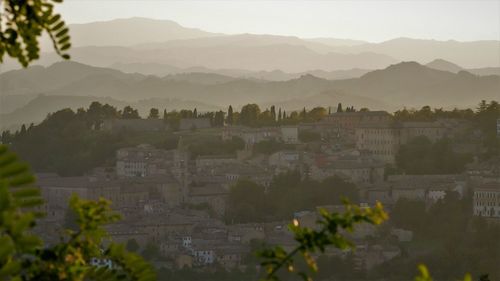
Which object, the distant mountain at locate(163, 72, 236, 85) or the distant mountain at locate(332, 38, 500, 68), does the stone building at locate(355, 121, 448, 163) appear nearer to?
the distant mountain at locate(163, 72, 236, 85)

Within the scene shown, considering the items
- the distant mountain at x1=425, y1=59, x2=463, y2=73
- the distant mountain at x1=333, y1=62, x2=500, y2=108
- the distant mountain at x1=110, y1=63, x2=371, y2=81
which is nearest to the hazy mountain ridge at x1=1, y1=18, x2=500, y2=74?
the distant mountain at x1=110, y1=63, x2=371, y2=81

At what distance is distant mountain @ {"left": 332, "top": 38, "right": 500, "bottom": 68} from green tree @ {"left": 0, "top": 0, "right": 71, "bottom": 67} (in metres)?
110

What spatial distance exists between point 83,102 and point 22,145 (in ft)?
97.8

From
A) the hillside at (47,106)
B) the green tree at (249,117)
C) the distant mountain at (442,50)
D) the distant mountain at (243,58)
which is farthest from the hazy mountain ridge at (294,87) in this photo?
the distant mountain at (442,50)

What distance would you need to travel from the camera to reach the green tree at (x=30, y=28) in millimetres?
1509

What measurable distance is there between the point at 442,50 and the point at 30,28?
400 ft

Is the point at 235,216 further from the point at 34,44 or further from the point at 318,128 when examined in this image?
the point at 34,44

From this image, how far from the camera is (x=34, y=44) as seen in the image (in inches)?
60.2

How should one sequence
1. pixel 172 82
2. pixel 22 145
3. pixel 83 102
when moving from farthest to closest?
pixel 172 82
pixel 83 102
pixel 22 145

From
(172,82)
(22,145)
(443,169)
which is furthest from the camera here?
(172,82)

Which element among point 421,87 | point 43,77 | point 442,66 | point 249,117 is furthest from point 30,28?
point 442,66

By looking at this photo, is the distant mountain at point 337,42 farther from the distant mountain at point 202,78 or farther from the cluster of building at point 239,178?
the cluster of building at point 239,178

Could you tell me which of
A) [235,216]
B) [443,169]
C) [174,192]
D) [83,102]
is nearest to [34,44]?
[235,216]

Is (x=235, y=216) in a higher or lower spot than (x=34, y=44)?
lower
